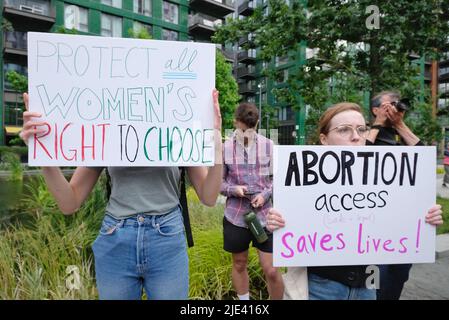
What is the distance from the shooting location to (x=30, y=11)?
24047 mm

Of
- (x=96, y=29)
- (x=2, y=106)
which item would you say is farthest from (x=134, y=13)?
(x=2, y=106)

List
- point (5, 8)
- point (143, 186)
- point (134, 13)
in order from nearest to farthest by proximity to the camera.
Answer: point (143, 186) → point (5, 8) → point (134, 13)

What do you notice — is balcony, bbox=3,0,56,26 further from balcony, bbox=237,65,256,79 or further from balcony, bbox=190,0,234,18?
balcony, bbox=237,65,256,79

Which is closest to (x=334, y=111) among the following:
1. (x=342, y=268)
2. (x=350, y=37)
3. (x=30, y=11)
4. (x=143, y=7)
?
(x=342, y=268)

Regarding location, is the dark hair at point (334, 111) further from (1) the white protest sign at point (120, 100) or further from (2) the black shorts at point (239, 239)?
(2) the black shorts at point (239, 239)

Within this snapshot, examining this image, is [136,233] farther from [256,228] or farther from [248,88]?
[248,88]

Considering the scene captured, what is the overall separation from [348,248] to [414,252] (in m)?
0.35

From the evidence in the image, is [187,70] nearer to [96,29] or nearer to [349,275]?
[349,275]

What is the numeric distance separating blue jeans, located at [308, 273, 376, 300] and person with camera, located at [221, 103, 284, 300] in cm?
87

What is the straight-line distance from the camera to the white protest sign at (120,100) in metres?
1.56

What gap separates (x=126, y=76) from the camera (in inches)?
63.9

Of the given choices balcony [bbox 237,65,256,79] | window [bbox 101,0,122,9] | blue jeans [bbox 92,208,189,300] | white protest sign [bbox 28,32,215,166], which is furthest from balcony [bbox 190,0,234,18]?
blue jeans [bbox 92,208,189,300]

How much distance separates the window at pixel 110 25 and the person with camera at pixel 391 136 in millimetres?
27323

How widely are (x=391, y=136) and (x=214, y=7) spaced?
1248 inches
